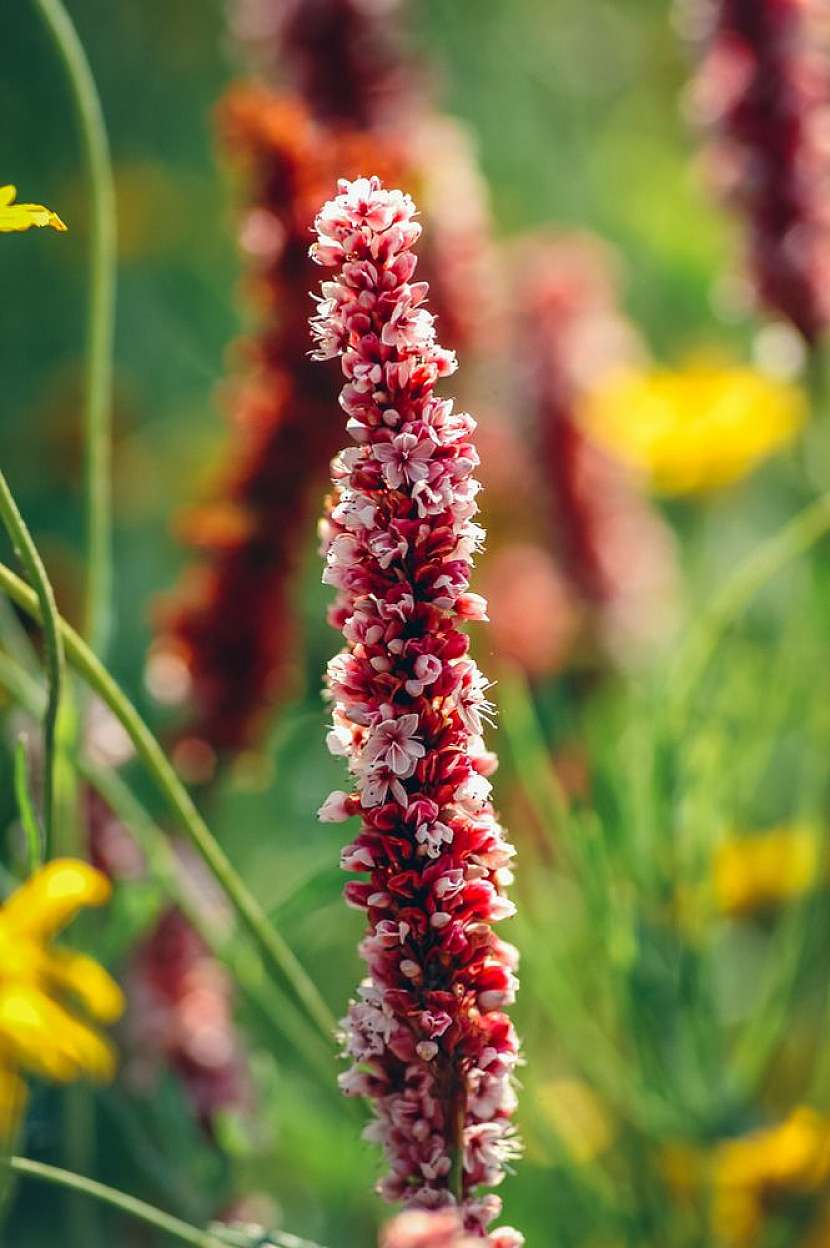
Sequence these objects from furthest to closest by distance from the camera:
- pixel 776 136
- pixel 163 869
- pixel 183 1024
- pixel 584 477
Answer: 1. pixel 584 477
2. pixel 776 136
3. pixel 183 1024
4. pixel 163 869

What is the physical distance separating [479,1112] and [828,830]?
2.21ft

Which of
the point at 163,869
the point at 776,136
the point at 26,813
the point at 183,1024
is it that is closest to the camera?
the point at 26,813

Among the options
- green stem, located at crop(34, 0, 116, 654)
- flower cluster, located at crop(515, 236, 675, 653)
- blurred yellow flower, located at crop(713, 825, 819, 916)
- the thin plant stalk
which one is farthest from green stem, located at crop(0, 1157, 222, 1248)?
flower cluster, located at crop(515, 236, 675, 653)

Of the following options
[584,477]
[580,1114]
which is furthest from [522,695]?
[584,477]

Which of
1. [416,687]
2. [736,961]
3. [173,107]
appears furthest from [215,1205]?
[173,107]

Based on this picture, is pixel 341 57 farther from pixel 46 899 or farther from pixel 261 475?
pixel 46 899

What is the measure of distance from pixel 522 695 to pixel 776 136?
33cm

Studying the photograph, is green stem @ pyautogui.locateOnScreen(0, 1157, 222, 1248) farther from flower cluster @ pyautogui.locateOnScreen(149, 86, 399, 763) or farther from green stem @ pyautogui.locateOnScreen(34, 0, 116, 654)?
flower cluster @ pyautogui.locateOnScreen(149, 86, 399, 763)

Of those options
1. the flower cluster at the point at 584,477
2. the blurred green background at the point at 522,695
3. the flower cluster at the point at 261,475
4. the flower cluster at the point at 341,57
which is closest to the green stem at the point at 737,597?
the blurred green background at the point at 522,695

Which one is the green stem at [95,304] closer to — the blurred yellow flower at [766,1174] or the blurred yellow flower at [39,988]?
the blurred yellow flower at [39,988]

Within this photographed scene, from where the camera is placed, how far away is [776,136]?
915mm

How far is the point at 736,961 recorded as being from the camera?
1221 mm

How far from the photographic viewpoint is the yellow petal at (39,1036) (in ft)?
1.22

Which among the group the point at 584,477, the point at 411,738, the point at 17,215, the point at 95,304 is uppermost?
the point at 584,477
